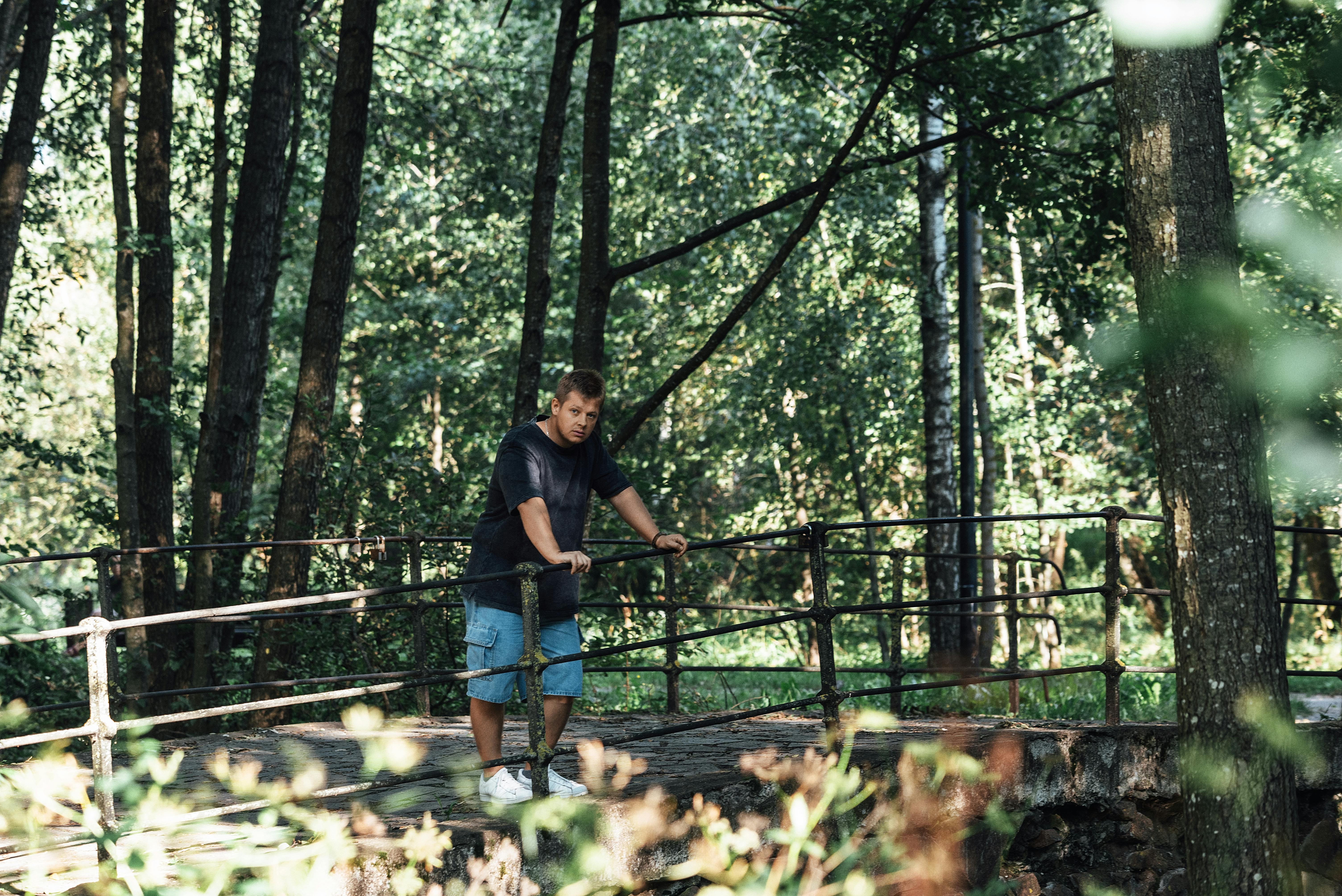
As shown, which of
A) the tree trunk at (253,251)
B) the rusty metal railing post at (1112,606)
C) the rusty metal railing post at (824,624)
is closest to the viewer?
the rusty metal railing post at (824,624)

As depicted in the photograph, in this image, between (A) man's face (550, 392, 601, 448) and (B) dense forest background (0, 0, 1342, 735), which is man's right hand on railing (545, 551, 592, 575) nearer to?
(A) man's face (550, 392, 601, 448)

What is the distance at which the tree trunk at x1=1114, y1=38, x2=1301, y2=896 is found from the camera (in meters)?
4.51

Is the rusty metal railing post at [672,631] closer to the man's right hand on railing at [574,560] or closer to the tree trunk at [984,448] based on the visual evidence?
the man's right hand on railing at [574,560]

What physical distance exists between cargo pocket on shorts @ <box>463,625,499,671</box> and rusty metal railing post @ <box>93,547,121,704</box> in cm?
241

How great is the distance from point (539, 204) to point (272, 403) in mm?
3776

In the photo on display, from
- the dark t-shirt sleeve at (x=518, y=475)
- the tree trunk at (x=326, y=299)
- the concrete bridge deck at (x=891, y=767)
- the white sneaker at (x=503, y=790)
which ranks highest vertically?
the tree trunk at (x=326, y=299)

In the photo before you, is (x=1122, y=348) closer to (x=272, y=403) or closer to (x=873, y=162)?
(x=873, y=162)

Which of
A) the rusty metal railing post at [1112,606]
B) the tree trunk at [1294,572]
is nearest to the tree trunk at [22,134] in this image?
the rusty metal railing post at [1112,606]

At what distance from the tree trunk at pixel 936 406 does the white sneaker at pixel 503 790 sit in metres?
9.81

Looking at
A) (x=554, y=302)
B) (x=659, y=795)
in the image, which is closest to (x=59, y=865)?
(x=659, y=795)

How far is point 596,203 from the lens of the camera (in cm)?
995

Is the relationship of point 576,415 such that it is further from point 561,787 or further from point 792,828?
point 792,828

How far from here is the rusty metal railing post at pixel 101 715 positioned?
3.84 metres

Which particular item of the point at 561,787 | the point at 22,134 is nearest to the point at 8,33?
the point at 22,134
